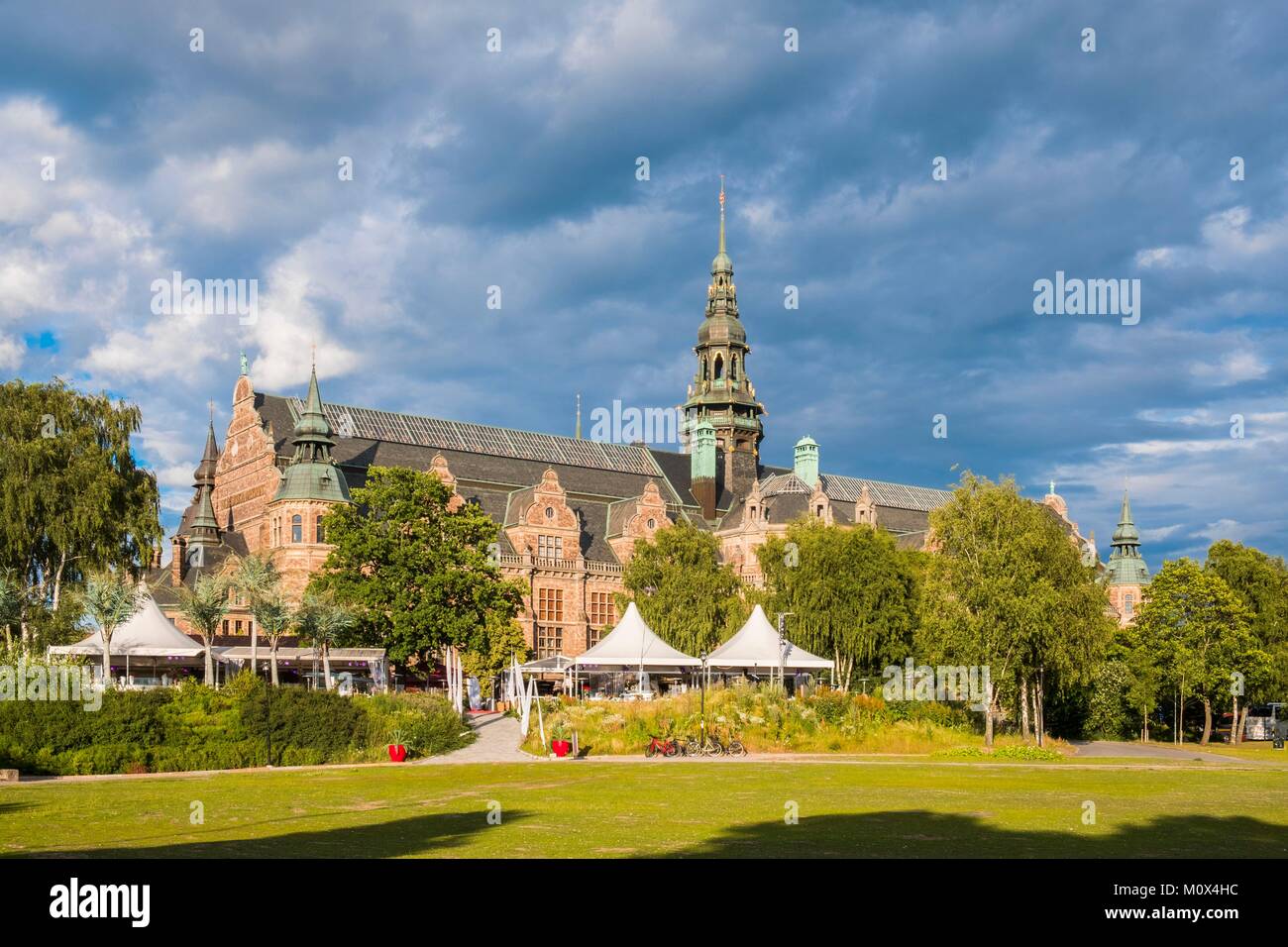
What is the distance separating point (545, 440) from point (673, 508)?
1196 centimetres

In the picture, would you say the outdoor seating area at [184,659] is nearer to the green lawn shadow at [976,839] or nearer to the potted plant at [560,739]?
the potted plant at [560,739]

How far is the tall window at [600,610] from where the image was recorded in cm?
9125

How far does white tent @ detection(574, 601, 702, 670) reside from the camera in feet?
190

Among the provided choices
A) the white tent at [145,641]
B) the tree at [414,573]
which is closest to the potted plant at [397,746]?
the white tent at [145,641]

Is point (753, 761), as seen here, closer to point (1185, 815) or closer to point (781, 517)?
point (1185, 815)

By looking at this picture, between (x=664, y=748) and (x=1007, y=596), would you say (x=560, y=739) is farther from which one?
(x=1007, y=596)

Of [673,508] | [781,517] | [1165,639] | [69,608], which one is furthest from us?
[673,508]

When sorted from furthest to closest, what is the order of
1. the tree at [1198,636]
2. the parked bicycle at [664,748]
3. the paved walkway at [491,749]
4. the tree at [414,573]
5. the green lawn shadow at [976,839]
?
the tree at [1198,636] < the tree at [414,573] < the parked bicycle at [664,748] < the paved walkway at [491,749] < the green lawn shadow at [976,839]

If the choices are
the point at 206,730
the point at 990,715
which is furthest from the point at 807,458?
the point at 206,730

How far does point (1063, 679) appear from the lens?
52.8m

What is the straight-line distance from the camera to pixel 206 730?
39.2m

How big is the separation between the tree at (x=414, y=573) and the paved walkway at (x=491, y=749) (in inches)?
233

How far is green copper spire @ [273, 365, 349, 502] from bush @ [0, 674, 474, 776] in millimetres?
34968
